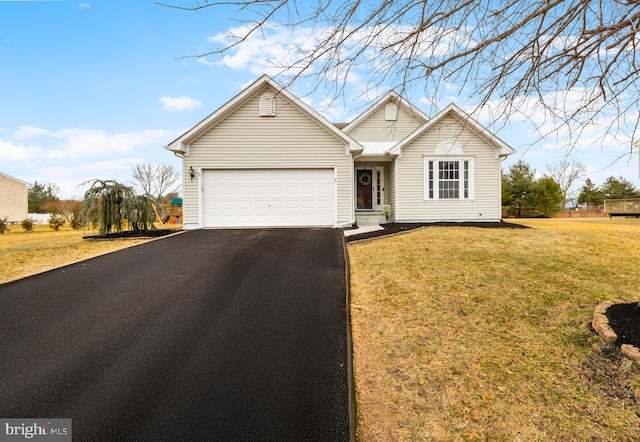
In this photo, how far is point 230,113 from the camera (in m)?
12.5

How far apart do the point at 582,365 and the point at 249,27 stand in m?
4.43

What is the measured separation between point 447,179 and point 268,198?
730 centimetres

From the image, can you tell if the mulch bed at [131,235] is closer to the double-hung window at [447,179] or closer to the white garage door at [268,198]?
the white garage door at [268,198]

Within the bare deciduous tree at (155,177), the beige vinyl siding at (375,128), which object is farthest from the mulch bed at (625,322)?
the bare deciduous tree at (155,177)

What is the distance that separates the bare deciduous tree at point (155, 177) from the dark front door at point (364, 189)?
3464 centimetres

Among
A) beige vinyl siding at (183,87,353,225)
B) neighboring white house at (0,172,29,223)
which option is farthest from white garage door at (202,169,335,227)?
neighboring white house at (0,172,29,223)

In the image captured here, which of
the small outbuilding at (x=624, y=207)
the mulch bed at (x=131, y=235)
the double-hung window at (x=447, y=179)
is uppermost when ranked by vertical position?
the double-hung window at (x=447, y=179)

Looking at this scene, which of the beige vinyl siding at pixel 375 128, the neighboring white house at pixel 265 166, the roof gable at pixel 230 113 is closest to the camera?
the roof gable at pixel 230 113

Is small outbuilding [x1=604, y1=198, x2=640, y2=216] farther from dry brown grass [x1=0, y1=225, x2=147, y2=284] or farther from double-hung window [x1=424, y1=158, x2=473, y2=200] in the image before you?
dry brown grass [x1=0, y1=225, x2=147, y2=284]

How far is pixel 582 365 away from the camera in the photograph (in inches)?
129

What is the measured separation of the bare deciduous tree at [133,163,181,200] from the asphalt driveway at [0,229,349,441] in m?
40.6

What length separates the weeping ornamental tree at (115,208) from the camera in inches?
434

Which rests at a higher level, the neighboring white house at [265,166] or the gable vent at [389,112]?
the gable vent at [389,112]

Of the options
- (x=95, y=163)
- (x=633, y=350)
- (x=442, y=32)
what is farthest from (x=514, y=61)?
(x=95, y=163)
